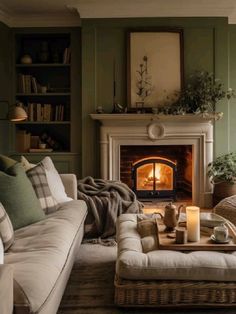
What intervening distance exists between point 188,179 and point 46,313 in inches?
175

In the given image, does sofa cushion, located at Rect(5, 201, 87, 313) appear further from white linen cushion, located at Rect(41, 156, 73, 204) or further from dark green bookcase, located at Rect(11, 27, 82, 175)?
dark green bookcase, located at Rect(11, 27, 82, 175)

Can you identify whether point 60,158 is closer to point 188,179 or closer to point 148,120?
Result: point 148,120

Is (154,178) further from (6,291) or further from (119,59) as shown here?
(6,291)

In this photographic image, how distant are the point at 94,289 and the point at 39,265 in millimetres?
904

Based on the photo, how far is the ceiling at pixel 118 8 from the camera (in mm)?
5148

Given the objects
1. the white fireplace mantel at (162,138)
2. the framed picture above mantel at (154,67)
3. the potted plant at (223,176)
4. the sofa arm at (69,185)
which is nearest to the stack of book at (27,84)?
the white fireplace mantel at (162,138)

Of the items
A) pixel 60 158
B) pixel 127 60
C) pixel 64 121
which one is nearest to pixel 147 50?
pixel 127 60

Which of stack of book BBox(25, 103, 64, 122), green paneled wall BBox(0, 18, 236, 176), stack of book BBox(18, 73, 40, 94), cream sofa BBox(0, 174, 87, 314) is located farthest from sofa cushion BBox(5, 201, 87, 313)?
stack of book BBox(18, 73, 40, 94)

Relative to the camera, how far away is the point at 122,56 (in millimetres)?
5426

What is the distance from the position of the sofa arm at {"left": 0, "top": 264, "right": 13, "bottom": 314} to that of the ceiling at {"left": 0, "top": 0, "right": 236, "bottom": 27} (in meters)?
4.49

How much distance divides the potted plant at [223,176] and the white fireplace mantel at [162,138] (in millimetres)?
109

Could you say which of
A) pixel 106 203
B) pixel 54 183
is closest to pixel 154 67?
pixel 106 203

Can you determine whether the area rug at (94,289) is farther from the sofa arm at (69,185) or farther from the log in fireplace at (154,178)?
the log in fireplace at (154,178)

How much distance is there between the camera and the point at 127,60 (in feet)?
17.7
